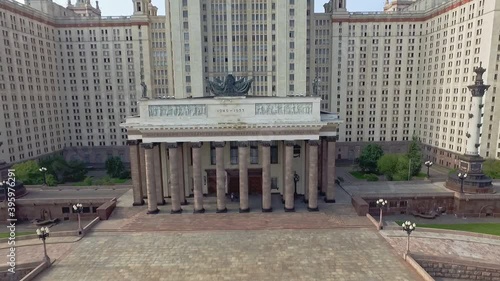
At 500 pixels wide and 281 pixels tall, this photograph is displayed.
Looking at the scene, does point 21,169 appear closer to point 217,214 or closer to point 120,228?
point 120,228

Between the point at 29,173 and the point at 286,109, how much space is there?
52.4 metres

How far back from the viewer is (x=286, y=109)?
35156 millimetres

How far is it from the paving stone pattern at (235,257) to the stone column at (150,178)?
538 centimetres

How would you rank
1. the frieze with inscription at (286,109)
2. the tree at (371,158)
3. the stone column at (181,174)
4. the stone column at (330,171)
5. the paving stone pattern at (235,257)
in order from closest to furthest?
the paving stone pattern at (235,257) → the frieze with inscription at (286,109) → the stone column at (330,171) → the stone column at (181,174) → the tree at (371,158)

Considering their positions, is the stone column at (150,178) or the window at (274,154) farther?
the window at (274,154)

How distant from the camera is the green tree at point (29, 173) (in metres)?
55.7

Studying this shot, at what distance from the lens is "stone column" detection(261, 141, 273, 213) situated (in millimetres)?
35438

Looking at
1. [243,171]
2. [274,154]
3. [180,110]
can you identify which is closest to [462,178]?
[274,154]

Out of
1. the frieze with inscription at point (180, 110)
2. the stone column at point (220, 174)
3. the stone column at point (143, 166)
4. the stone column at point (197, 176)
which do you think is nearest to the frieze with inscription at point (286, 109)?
the stone column at point (220, 174)

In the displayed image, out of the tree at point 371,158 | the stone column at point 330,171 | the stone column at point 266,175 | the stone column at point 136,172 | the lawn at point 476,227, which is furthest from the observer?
the tree at point 371,158

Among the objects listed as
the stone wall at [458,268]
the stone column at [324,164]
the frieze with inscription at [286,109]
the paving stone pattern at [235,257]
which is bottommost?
the stone wall at [458,268]

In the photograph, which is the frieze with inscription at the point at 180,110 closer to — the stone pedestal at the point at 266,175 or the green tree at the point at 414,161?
the stone pedestal at the point at 266,175

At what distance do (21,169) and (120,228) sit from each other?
37.4 m

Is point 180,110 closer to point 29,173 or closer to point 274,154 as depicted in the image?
point 274,154
